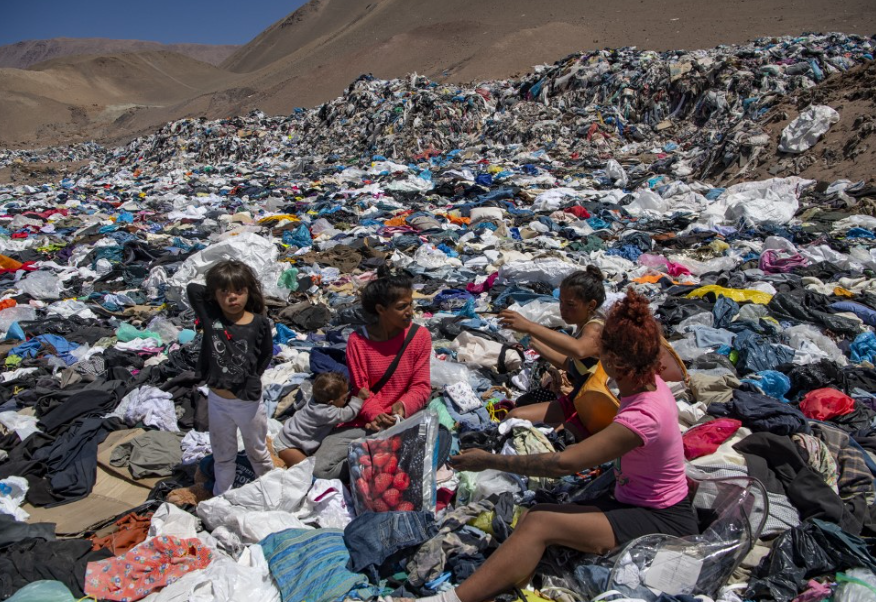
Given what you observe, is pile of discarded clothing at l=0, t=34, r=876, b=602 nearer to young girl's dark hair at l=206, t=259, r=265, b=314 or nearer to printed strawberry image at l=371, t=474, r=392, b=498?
printed strawberry image at l=371, t=474, r=392, b=498

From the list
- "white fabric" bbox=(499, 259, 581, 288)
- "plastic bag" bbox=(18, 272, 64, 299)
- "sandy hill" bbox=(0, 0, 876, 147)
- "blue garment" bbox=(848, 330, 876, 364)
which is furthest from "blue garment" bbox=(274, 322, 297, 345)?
"sandy hill" bbox=(0, 0, 876, 147)

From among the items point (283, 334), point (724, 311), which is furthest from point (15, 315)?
point (724, 311)

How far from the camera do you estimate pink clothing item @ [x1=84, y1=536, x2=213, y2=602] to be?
230 centimetres

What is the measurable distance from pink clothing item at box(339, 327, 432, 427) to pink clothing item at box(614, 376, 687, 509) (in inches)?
49.5

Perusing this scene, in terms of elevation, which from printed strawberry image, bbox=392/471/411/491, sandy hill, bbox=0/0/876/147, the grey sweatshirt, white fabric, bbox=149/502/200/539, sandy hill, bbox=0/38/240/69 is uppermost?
sandy hill, bbox=0/38/240/69

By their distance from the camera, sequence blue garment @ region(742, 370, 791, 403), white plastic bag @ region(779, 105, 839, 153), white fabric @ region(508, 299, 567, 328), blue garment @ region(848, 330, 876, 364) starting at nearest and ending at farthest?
blue garment @ region(742, 370, 791, 403), blue garment @ region(848, 330, 876, 364), white fabric @ region(508, 299, 567, 328), white plastic bag @ region(779, 105, 839, 153)

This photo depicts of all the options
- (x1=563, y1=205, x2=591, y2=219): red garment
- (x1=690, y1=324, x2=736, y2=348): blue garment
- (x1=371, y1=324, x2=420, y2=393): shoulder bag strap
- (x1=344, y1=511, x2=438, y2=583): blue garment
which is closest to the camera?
(x1=344, y1=511, x2=438, y2=583): blue garment

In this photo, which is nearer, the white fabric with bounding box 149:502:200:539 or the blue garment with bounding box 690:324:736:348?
the white fabric with bounding box 149:502:200:539

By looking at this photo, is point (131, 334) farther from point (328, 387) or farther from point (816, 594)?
point (816, 594)

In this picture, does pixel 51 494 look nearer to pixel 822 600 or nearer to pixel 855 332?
pixel 822 600

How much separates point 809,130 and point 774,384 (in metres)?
8.54

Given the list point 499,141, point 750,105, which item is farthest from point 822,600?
point 499,141

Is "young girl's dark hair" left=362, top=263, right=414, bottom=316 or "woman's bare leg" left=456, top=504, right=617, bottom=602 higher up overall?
"young girl's dark hair" left=362, top=263, right=414, bottom=316

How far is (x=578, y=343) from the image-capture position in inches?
113
